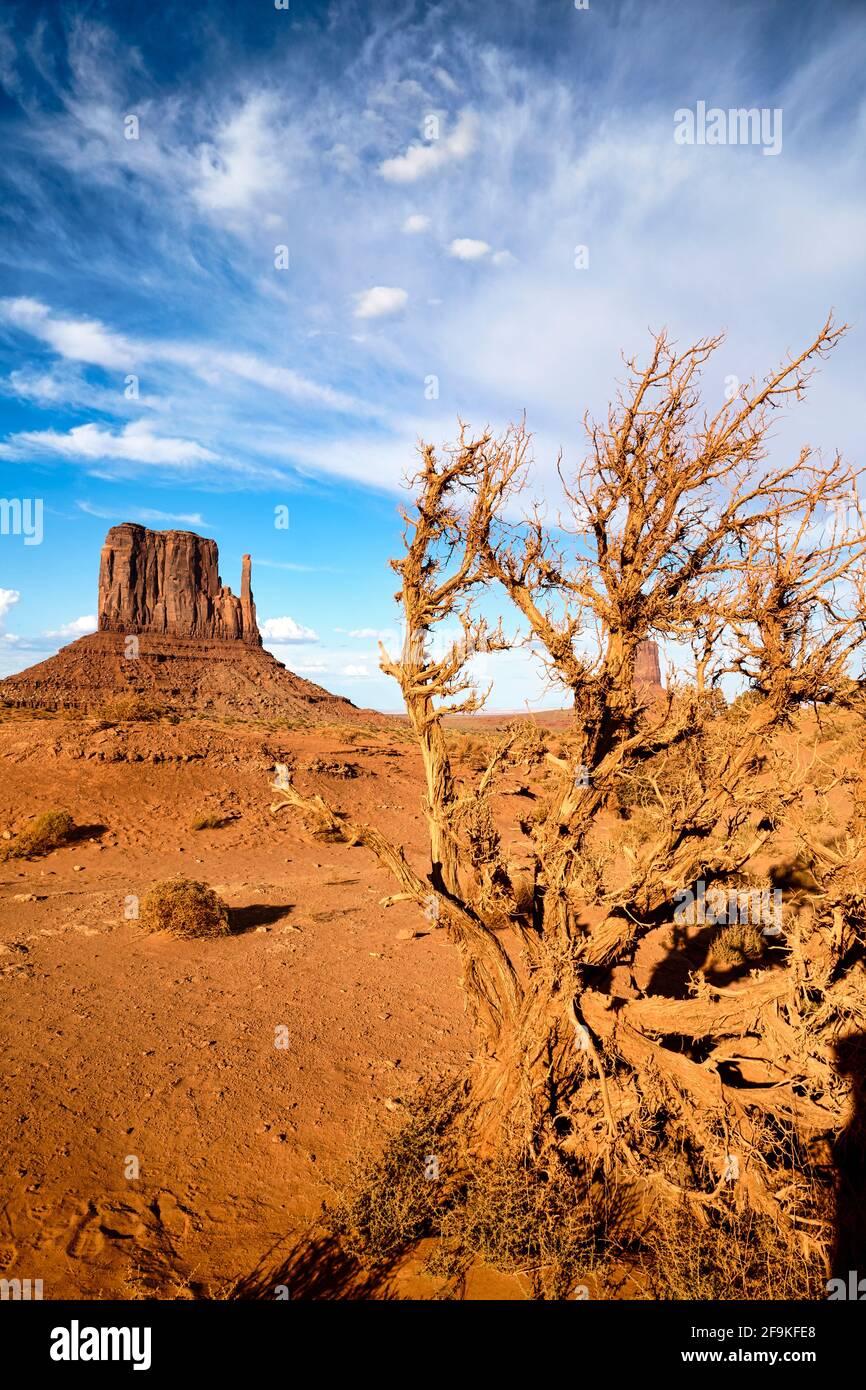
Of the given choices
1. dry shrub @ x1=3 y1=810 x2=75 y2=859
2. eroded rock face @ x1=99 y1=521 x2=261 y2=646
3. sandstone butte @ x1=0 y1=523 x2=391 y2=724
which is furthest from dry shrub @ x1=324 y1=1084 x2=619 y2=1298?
eroded rock face @ x1=99 y1=521 x2=261 y2=646

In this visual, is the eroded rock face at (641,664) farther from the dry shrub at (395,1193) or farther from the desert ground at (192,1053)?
the desert ground at (192,1053)

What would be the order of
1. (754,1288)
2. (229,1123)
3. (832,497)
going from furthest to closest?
(229,1123) → (832,497) → (754,1288)

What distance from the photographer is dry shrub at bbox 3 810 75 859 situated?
17312 millimetres

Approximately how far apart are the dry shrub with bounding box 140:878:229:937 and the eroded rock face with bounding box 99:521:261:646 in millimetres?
85738

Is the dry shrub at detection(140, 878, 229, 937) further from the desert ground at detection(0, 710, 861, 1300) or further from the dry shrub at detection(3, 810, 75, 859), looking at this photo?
the dry shrub at detection(3, 810, 75, 859)

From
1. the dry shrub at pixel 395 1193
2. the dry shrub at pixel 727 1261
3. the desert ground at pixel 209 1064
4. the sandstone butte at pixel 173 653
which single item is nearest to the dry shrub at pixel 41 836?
the desert ground at pixel 209 1064

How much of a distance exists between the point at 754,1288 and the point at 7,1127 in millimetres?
6452

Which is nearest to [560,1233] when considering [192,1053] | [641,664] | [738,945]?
[641,664]

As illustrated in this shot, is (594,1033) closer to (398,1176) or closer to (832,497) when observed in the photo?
(398,1176)

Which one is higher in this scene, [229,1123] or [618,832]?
[618,832]

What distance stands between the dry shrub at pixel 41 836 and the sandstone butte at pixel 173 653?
2044 centimetres

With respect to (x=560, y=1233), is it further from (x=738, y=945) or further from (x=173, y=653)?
(x=173, y=653)
